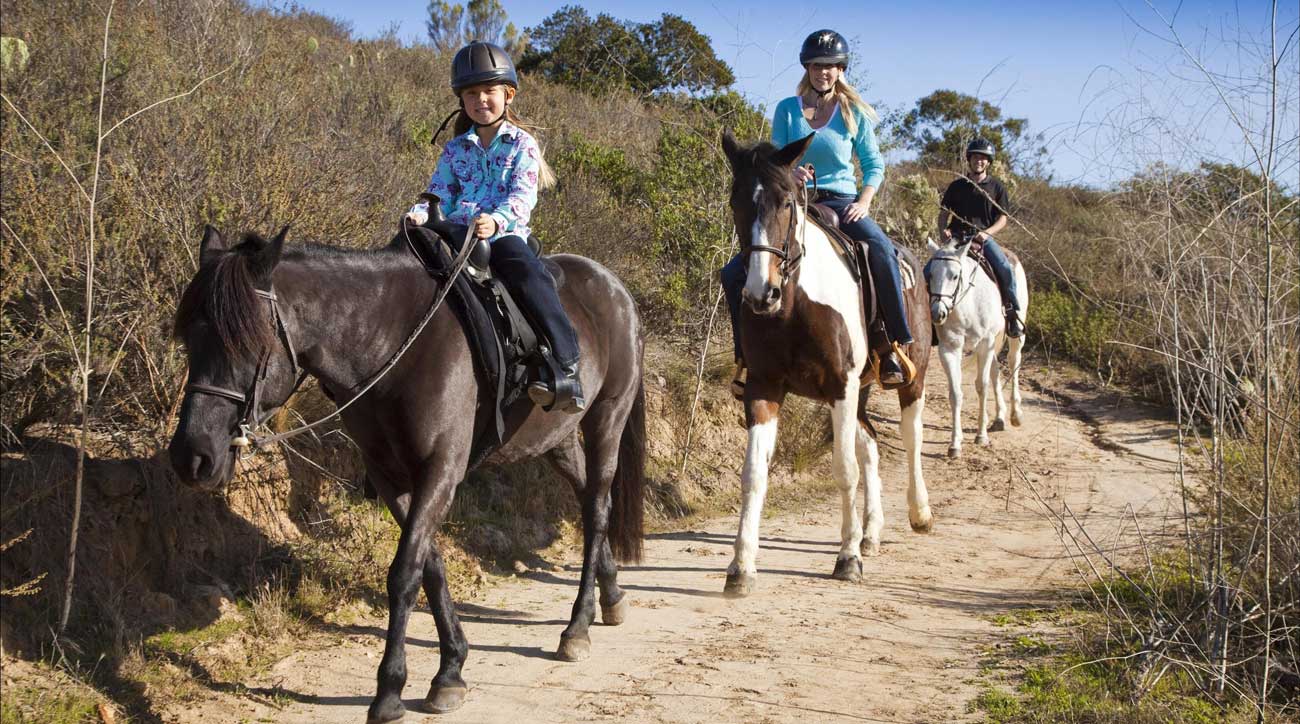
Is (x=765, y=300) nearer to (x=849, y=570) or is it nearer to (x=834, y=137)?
(x=834, y=137)

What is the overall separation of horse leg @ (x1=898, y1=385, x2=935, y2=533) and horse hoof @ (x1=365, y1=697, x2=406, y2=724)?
476 centimetres

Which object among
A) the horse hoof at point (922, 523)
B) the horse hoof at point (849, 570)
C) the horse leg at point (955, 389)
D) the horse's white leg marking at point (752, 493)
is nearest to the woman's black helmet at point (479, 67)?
the horse's white leg marking at point (752, 493)

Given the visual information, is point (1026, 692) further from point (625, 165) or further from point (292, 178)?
point (625, 165)

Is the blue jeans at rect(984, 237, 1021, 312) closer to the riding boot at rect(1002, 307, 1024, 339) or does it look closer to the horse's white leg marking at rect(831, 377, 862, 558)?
the riding boot at rect(1002, 307, 1024, 339)

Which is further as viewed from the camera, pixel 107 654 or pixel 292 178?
pixel 292 178

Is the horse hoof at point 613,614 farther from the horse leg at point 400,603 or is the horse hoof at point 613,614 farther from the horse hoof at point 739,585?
the horse leg at point 400,603

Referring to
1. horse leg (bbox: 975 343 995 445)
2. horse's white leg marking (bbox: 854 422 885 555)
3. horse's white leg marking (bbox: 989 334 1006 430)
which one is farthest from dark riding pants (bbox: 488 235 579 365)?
horse's white leg marking (bbox: 989 334 1006 430)

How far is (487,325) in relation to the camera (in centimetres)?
488

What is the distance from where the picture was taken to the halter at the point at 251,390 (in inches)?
150

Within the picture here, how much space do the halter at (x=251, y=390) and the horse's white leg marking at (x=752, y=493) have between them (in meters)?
3.37

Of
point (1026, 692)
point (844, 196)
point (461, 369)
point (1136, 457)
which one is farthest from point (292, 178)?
point (1136, 457)

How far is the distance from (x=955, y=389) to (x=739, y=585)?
5.98 m

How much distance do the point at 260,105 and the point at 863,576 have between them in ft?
17.8

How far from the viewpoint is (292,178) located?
22.7 feet
